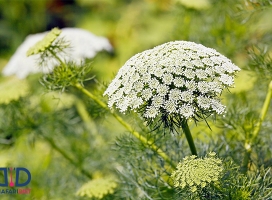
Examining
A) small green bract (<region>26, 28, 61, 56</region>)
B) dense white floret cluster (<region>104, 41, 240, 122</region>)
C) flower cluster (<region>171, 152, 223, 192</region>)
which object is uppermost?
small green bract (<region>26, 28, 61, 56</region>)

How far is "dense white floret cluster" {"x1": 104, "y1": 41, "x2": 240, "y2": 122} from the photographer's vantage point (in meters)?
0.90

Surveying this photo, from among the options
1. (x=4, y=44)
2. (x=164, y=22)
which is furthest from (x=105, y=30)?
(x=4, y=44)

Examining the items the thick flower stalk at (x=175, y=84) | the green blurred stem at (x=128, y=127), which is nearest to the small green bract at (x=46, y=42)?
the green blurred stem at (x=128, y=127)

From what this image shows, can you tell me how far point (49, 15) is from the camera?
367 cm

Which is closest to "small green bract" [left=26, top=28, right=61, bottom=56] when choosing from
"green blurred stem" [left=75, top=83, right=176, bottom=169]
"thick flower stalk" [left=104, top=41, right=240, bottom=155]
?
"green blurred stem" [left=75, top=83, right=176, bottom=169]

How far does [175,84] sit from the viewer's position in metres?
0.90

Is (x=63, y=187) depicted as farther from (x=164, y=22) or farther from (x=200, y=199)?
(x=164, y=22)

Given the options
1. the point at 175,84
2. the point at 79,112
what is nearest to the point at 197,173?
the point at 175,84

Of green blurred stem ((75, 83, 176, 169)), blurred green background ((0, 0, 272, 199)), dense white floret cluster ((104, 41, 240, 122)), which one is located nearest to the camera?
dense white floret cluster ((104, 41, 240, 122))

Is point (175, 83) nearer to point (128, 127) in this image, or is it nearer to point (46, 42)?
point (128, 127)

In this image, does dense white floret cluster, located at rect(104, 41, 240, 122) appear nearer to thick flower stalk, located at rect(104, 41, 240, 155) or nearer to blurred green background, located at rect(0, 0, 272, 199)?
thick flower stalk, located at rect(104, 41, 240, 155)

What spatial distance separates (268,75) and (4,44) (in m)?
2.61

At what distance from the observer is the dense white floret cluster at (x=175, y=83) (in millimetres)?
896

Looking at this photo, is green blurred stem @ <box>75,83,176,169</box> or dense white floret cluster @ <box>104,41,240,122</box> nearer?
dense white floret cluster @ <box>104,41,240,122</box>
